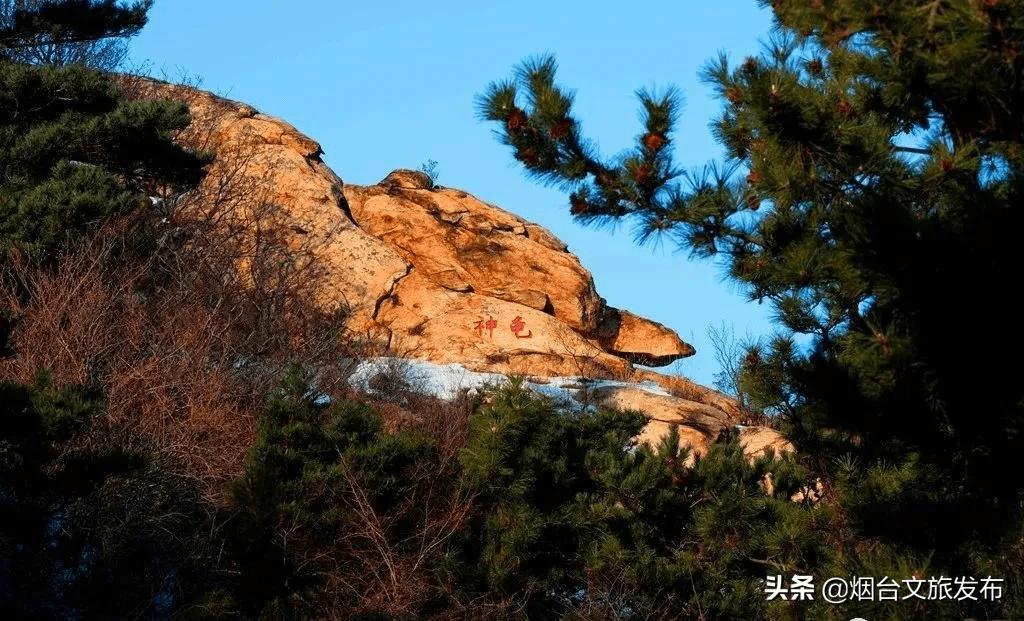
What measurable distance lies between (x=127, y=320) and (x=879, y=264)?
8.44 meters

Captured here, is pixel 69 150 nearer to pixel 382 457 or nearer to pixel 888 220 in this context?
pixel 382 457

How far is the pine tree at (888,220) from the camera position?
5797 millimetres

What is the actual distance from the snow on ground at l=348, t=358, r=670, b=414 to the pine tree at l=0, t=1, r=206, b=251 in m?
2.84

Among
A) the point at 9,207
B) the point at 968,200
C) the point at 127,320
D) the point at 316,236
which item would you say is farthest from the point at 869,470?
the point at 316,236

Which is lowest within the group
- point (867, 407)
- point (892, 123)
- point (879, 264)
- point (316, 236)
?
point (867, 407)

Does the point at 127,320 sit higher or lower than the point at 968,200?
higher

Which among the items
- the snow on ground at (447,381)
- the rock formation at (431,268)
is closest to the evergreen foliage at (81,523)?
the snow on ground at (447,381)

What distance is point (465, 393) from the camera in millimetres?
12688

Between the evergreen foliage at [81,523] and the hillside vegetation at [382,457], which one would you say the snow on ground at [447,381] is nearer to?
the hillside vegetation at [382,457]

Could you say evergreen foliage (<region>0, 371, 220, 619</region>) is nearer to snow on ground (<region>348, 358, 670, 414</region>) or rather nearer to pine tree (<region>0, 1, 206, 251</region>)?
pine tree (<region>0, 1, 206, 251</region>)

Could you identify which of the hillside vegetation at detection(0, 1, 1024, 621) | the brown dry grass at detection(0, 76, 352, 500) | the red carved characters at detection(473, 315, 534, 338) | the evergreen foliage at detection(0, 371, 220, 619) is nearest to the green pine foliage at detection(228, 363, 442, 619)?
the hillside vegetation at detection(0, 1, 1024, 621)

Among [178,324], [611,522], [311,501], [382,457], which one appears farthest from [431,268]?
[611,522]

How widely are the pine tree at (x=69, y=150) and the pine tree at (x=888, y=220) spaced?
6060 mm

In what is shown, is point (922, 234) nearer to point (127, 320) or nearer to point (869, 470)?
point (869, 470)
